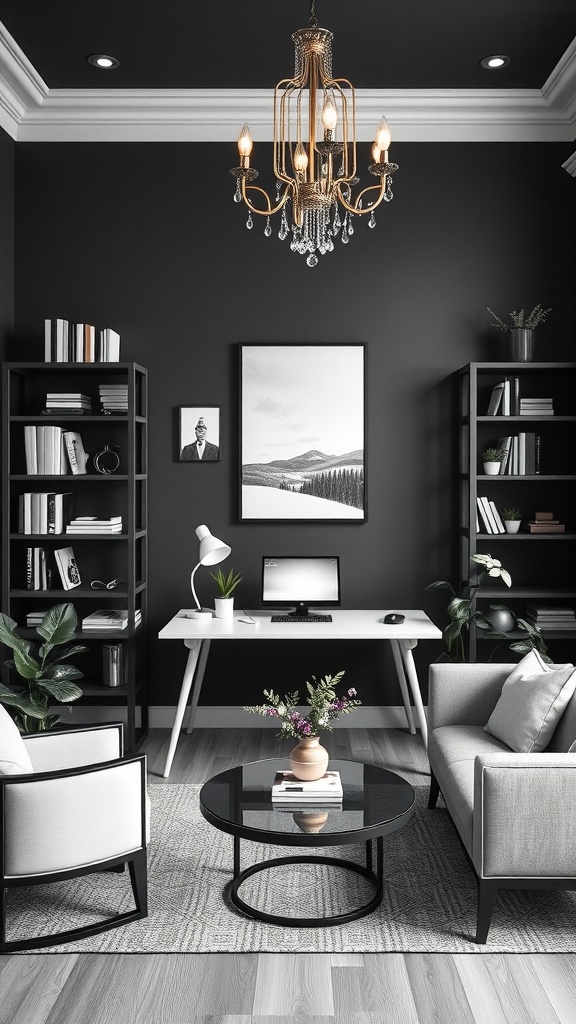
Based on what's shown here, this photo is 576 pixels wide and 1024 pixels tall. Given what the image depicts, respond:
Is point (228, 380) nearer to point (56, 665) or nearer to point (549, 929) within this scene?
point (56, 665)

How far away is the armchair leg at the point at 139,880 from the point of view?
270 cm

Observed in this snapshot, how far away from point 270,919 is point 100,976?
1.82ft

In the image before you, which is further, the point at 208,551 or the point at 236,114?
the point at 236,114

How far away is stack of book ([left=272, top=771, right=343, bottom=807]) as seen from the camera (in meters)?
2.77

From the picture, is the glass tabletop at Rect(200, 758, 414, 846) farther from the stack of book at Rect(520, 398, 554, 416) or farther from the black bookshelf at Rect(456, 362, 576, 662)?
the stack of book at Rect(520, 398, 554, 416)

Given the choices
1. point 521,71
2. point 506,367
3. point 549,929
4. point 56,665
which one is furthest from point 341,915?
point 521,71

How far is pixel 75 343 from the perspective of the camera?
449 centimetres

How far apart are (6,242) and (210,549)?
207cm

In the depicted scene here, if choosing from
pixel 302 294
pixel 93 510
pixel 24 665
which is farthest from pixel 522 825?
pixel 302 294

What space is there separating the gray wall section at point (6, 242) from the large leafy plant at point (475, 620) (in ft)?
8.92

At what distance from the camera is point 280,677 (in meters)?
4.92

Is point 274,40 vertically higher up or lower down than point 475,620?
higher up

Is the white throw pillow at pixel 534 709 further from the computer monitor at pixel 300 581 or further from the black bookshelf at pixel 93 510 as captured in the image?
the black bookshelf at pixel 93 510

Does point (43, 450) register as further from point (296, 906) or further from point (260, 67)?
point (296, 906)
